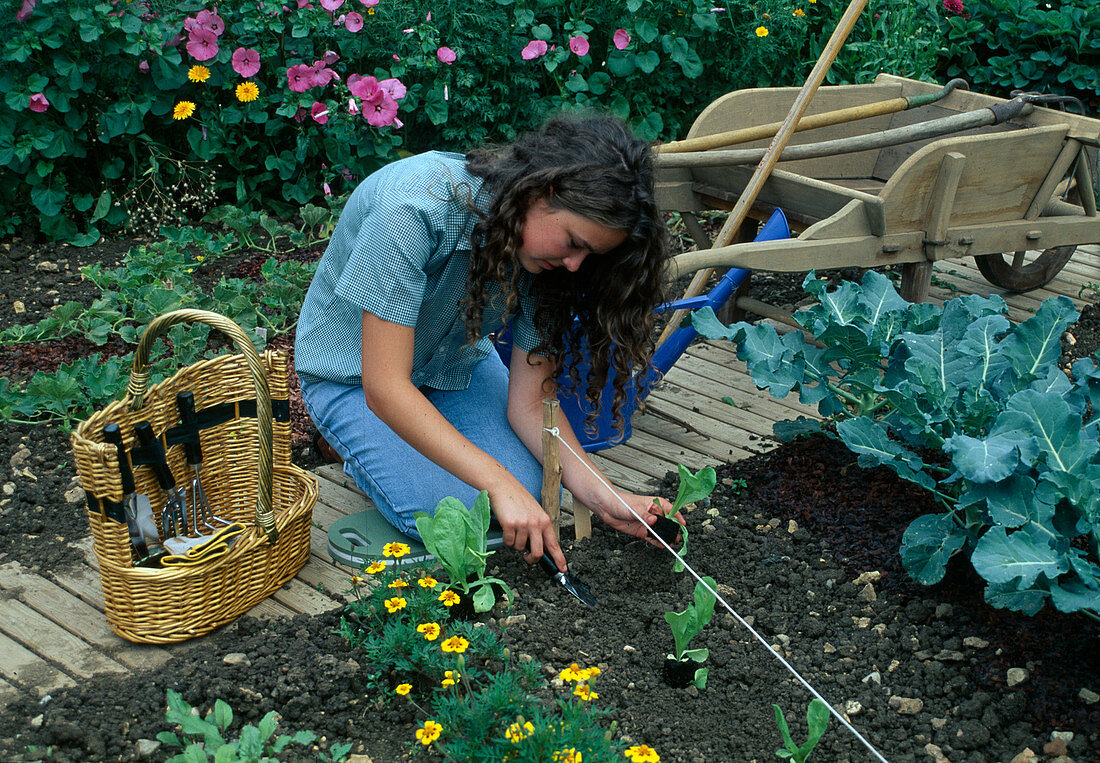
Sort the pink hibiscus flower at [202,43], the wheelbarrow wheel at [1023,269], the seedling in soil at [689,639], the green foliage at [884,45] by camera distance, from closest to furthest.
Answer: the seedling in soil at [689,639] < the pink hibiscus flower at [202,43] < the wheelbarrow wheel at [1023,269] < the green foliage at [884,45]

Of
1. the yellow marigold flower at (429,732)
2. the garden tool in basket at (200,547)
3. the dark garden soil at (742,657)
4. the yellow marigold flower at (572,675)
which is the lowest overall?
the dark garden soil at (742,657)

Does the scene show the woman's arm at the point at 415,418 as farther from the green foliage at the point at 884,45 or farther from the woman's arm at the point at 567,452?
the green foliage at the point at 884,45

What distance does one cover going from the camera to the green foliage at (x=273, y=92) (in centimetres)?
394

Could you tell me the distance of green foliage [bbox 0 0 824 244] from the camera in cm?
394

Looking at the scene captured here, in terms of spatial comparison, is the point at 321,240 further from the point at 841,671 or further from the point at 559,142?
the point at 841,671

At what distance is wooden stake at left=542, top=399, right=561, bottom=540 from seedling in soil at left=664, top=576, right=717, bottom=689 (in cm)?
37

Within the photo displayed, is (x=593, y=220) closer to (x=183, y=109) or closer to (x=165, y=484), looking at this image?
(x=165, y=484)

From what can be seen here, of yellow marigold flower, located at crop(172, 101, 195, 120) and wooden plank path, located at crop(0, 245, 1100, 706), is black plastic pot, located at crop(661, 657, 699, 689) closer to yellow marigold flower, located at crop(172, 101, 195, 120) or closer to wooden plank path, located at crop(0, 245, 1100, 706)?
wooden plank path, located at crop(0, 245, 1100, 706)

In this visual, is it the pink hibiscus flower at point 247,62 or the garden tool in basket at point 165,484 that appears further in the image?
the pink hibiscus flower at point 247,62

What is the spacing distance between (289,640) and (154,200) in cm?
290

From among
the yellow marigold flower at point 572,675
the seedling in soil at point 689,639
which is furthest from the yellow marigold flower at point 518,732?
the seedling in soil at point 689,639

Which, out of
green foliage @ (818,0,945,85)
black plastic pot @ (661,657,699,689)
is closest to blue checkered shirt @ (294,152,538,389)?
black plastic pot @ (661,657,699,689)

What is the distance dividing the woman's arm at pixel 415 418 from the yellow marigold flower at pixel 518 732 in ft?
1.74

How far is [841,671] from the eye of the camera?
6.57 ft
